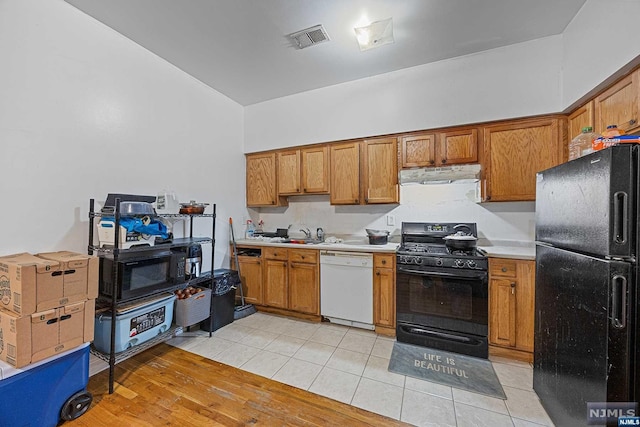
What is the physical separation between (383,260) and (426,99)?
186 centimetres

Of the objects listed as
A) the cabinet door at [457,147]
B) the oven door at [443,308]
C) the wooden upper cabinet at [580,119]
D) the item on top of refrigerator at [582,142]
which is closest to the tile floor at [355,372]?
the oven door at [443,308]

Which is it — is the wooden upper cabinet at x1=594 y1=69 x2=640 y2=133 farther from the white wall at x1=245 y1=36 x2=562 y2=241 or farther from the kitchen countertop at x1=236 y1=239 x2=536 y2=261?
the kitchen countertop at x1=236 y1=239 x2=536 y2=261

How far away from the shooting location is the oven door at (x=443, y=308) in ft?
7.42

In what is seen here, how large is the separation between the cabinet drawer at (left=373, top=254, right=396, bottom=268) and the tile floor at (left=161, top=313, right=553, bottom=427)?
762 millimetres

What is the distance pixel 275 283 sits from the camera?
3.18 meters

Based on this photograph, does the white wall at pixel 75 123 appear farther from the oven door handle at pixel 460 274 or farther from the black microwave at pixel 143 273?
the oven door handle at pixel 460 274

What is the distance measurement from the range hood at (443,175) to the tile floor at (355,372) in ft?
5.70

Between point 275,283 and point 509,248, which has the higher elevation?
point 509,248

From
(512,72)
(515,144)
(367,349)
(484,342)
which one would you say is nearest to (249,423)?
(367,349)

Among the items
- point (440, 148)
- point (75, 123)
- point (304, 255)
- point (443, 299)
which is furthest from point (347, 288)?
point (75, 123)

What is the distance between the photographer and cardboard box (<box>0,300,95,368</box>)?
1335mm

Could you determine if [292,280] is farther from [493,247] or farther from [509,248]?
[509,248]

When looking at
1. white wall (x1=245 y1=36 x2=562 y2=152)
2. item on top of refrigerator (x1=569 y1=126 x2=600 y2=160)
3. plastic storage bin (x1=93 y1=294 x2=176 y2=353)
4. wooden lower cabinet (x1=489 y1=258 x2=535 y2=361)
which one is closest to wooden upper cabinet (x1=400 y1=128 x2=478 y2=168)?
white wall (x1=245 y1=36 x2=562 y2=152)

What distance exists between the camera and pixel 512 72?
246 cm
